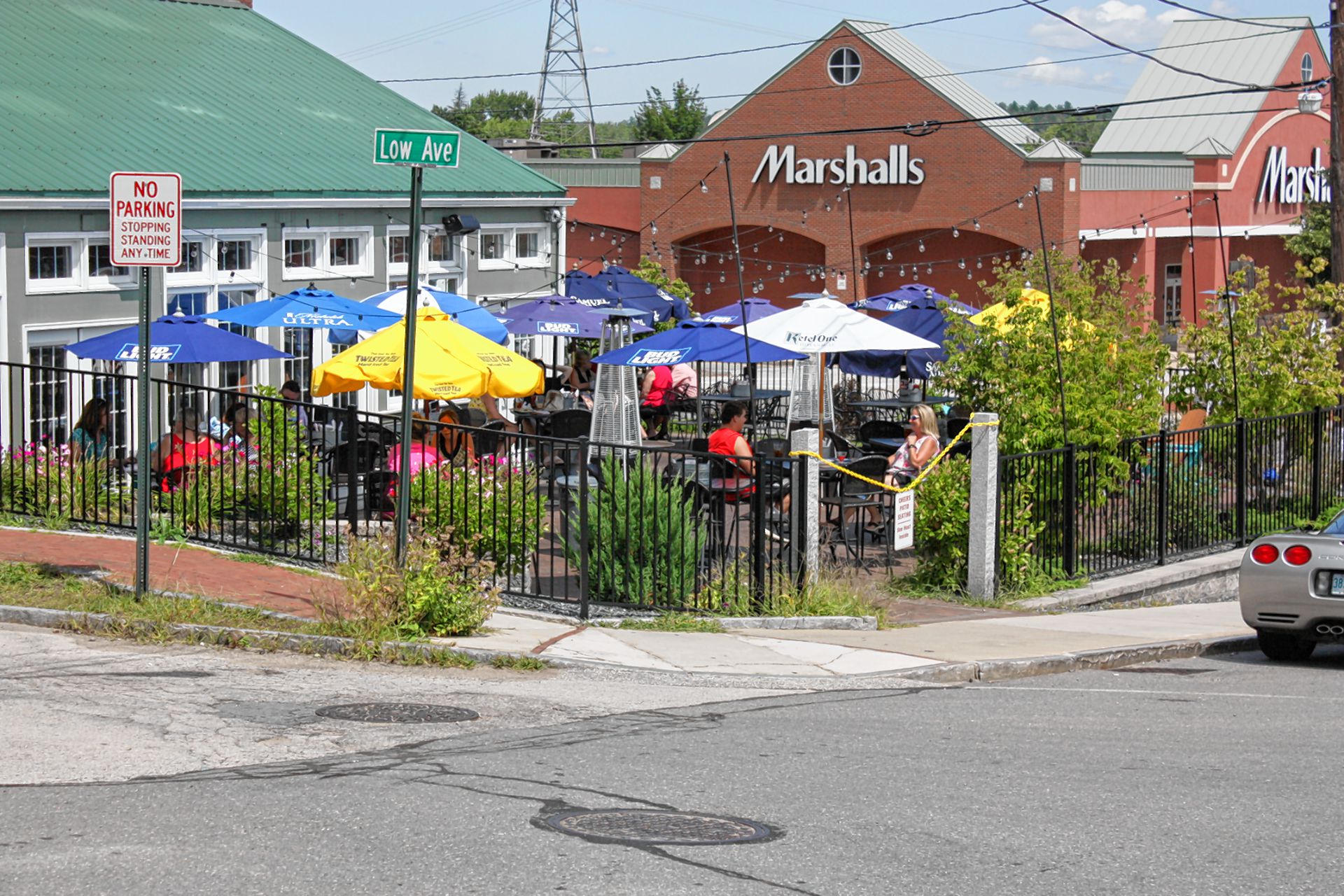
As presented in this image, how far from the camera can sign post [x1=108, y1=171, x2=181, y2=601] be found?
417 inches

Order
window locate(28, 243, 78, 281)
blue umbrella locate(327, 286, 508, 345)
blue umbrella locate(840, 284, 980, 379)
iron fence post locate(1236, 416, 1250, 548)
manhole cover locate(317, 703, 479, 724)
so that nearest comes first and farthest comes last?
manhole cover locate(317, 703, 479, 724) → iron fence post locate(1236, 416, 1250, 548) → window locate(28, 243, 78, 281) → blue umbrella locate(327, 286, 508, 345) → blue umbrella locate(840, 284, 980, 379)

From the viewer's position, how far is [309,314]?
64.6 ft

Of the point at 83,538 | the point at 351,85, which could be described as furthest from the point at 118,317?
the point at 351,85

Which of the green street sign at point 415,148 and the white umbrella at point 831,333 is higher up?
the green street sign at point 415,148

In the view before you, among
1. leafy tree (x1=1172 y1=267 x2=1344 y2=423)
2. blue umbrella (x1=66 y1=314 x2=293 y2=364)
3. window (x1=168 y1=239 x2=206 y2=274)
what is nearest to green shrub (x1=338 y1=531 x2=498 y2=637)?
blue umbrella (x1=66 y1=314 x2=293 y2=364)

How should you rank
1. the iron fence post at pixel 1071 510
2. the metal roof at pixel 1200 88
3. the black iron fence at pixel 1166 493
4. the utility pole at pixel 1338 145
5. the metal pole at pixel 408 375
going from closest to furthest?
the metal pole at pixel 408 375 < the black iron fence at pixel 1166 493 < the iron fence post at pixel 1071 510 < the utility pole at pixel 1338 145 < the metal roof at pixel 1200 88

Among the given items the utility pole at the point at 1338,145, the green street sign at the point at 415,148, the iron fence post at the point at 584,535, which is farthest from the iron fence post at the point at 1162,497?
the green street sign at the point at 415,148

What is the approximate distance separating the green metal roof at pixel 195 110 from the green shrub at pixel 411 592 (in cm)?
1020

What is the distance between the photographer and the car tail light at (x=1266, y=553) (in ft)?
38.5

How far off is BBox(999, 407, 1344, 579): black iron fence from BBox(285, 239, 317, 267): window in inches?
508

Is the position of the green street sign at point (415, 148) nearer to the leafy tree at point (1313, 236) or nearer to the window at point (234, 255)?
the window at point (234, 255)

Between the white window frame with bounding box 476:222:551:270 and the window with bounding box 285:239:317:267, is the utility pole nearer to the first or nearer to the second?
the white window frame with bounding box 476:222:551:270

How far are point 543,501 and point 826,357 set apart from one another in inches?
581

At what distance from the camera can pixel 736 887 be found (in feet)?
18.8
